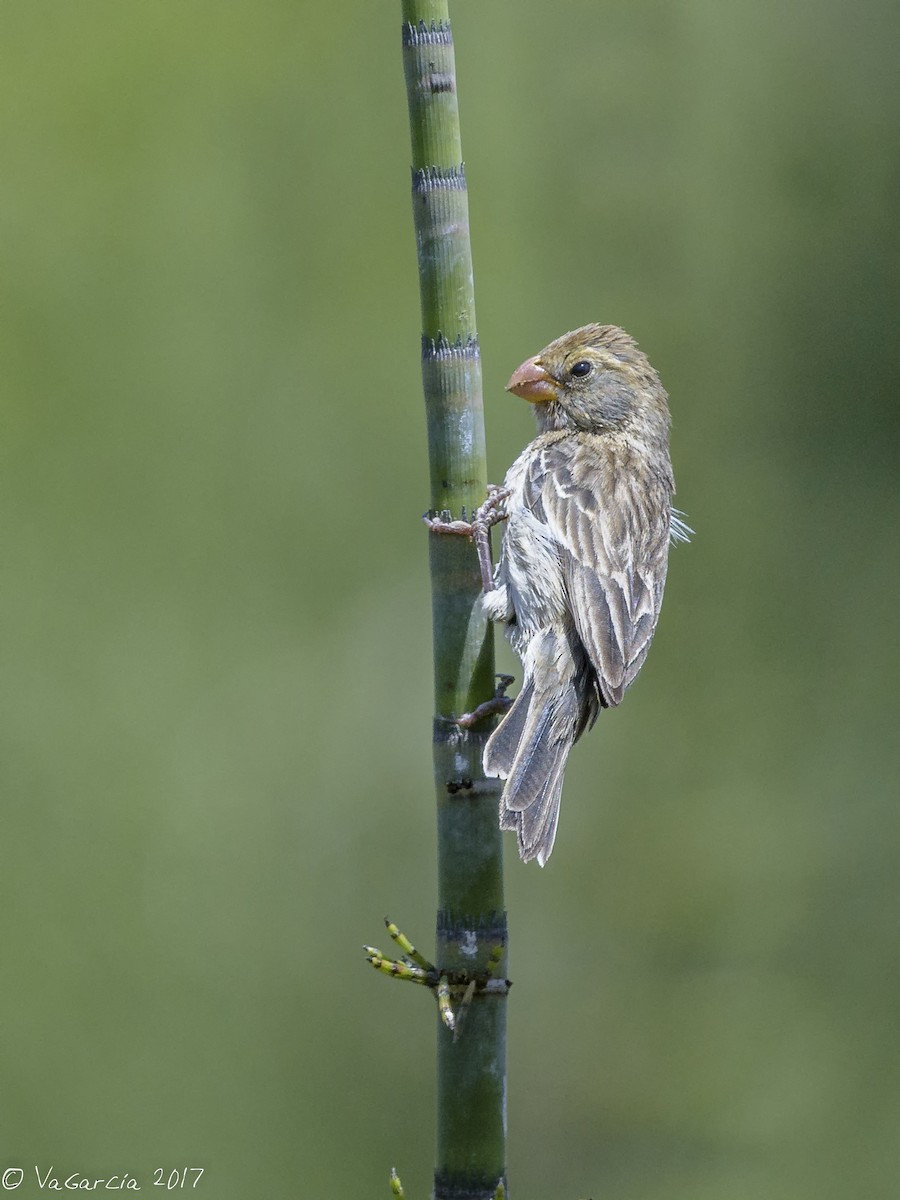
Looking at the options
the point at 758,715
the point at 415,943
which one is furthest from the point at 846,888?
the point at 415,943

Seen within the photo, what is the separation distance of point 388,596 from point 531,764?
2.79 meters

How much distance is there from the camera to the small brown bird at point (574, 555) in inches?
107

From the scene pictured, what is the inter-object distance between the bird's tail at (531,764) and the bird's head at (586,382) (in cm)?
96

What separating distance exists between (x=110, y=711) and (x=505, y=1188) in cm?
325

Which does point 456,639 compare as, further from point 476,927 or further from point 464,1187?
point 464,1187

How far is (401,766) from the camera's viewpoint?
5.30m

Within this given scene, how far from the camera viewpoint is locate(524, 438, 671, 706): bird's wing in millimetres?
3107

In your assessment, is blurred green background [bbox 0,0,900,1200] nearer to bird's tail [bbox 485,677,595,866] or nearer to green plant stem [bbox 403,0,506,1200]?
bird's tail [bbox 485,677,595,866]

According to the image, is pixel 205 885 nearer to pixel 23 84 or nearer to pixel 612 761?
pixel 612 761

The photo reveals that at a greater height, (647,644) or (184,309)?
(184,309)

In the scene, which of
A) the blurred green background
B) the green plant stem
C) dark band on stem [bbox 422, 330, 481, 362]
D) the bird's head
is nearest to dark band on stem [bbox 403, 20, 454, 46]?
the green plant stem

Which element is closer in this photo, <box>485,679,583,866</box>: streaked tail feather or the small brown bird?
<box>485,679,583,866</box>: streaked tail feather

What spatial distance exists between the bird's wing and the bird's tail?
185 mm

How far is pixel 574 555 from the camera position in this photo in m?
3.20
